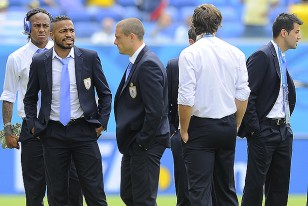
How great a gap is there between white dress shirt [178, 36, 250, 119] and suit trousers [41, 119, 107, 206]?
3.51 ft

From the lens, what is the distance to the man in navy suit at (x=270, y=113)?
25.8 ft

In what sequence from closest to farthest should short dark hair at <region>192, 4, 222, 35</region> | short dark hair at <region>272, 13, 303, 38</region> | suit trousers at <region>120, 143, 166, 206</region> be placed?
short dark hair at <region>192, 4, 222, 35</region>, suit trousers at <region>120, 143, 166, 206</region>, short dark hair at <region>272, 13, 303, 38</region>

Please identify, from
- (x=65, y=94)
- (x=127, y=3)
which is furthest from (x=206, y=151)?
(x=127, y=3)

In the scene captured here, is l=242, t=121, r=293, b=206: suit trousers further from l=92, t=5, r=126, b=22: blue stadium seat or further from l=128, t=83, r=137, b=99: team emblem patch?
l=92, t=5, r=126, b=22: blue stadium seat

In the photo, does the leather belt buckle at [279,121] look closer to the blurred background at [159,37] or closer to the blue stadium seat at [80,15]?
the blurred background at [159,37]

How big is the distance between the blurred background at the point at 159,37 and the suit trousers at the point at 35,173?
3.33 meters

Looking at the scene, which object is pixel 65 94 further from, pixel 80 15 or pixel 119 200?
pixel 80 15

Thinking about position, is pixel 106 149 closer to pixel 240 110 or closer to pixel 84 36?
pixel 84 36

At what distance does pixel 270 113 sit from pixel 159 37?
23.1ft

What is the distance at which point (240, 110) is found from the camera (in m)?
7.11

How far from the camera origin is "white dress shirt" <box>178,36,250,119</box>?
266 inches

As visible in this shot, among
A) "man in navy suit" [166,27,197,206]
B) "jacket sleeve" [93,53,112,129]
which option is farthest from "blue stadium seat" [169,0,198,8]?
"jacket sleeve" [93,53,112,129]

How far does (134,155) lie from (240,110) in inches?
38.8

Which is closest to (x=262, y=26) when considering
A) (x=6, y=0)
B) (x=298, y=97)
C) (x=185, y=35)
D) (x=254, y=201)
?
(x=185, y=35)
